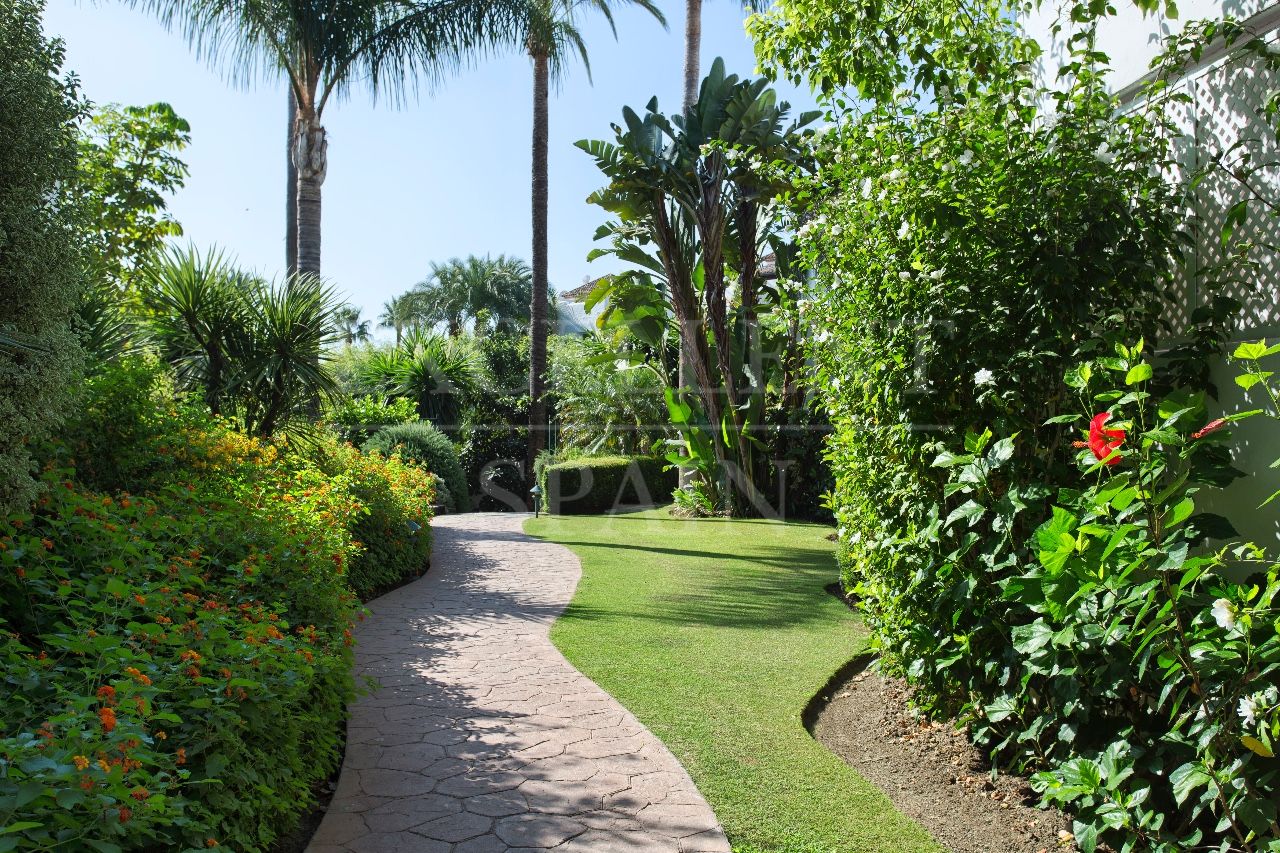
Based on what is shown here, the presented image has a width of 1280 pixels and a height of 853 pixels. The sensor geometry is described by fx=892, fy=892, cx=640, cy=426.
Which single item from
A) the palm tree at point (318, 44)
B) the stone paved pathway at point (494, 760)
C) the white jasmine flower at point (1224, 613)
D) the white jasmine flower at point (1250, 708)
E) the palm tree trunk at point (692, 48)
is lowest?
the stone paved pathway at point (494, 760)

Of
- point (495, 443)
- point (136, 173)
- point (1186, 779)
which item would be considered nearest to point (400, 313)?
point (495, 443)

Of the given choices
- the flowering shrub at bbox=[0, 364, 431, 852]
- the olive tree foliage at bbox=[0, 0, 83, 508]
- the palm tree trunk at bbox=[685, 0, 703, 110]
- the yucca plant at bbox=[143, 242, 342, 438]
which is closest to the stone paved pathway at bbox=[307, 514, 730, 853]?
the flowering shrub at bbox=[0, 364, 431, 852]

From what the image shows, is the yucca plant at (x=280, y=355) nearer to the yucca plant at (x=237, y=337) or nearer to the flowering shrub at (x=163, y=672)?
the yucca plant at (x=237, y=337)

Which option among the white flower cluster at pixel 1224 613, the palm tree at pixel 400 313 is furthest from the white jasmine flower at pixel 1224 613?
the palm tree at pixel 400 313

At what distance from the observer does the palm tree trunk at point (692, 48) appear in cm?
1944

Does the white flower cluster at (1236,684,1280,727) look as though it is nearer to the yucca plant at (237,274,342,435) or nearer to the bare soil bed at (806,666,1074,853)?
the bare soil bed at (806,666,1074,853)

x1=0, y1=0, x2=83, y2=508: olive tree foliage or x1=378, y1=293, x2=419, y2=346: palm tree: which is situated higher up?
x1=378, y1=293, x2=419, y2=346: palm tree

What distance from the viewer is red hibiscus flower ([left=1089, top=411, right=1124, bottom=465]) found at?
3.41m

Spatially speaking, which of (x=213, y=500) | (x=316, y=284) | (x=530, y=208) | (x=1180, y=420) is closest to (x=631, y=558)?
(x=316, y=284)

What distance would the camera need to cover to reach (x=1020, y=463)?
4.51m

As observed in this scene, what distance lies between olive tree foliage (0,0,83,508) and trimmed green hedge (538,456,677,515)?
1446cm

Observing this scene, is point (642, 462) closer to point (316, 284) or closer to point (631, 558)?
point (631, 558)

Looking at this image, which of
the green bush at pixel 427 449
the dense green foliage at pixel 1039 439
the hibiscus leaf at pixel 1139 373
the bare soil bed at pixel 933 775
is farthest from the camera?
the green bush at pixel 427 449

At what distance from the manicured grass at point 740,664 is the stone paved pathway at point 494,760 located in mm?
222
